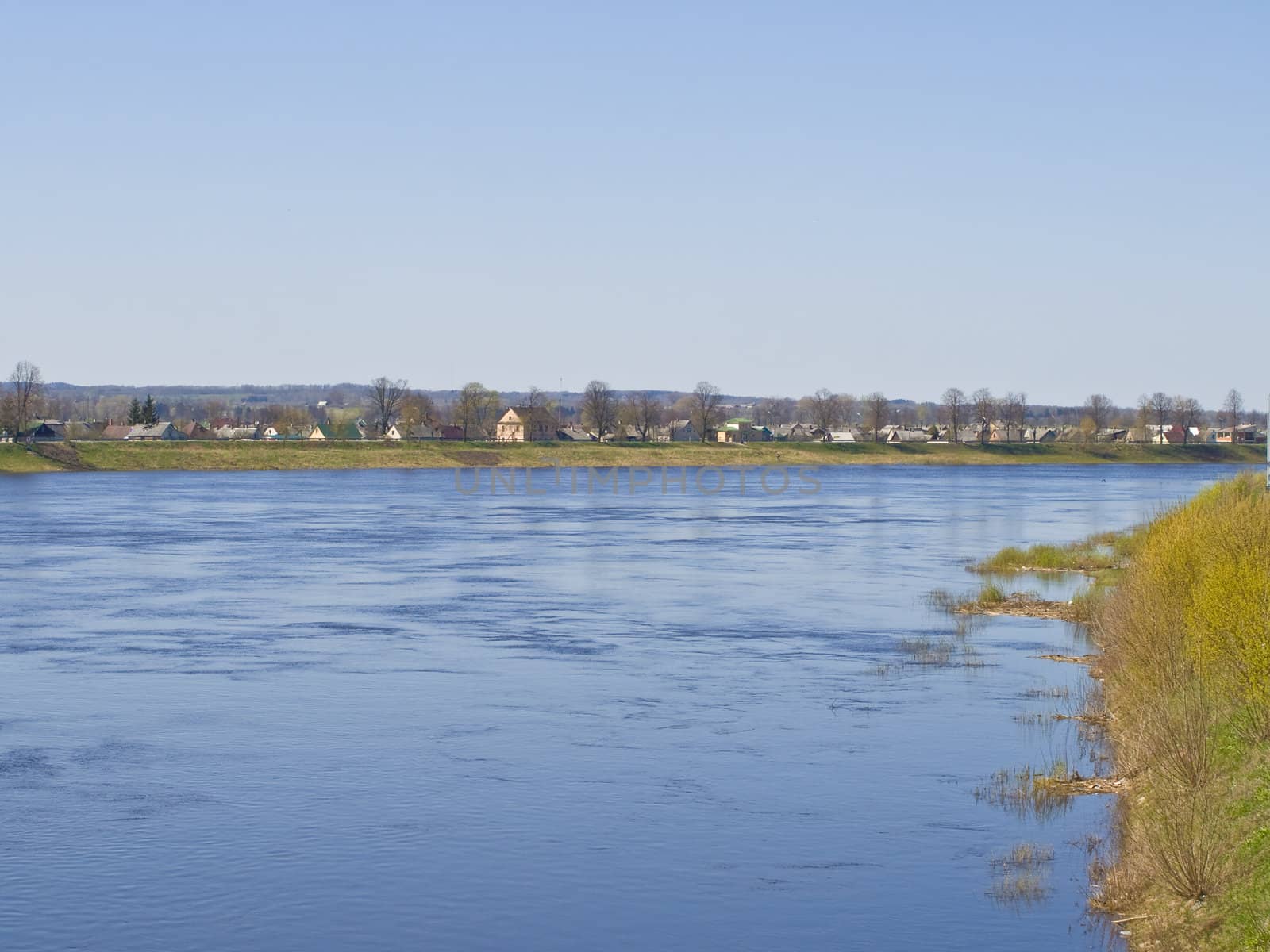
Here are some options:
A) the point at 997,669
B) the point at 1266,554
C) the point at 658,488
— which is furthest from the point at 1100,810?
the point at 658,488

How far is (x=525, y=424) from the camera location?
566ft

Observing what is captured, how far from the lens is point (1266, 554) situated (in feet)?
60.5

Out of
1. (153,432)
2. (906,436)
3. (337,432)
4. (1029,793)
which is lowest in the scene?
(1029,793)

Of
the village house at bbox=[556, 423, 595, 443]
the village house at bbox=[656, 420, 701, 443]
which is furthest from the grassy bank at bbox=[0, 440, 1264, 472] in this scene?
the village house at bbox=[656, 420, 701, 443]

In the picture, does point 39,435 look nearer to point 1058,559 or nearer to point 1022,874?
point 1058,559

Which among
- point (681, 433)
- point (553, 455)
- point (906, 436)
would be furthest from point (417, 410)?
point (906, 436)

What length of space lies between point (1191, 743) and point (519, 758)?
31.0 ft

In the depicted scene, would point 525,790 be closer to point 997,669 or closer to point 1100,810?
point 1100,810

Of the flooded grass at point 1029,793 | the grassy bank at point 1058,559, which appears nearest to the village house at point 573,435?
the grassy bank at point 1058,559

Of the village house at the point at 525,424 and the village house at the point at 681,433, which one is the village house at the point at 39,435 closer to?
the village house at the point at 525,424

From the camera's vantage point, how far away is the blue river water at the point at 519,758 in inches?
614

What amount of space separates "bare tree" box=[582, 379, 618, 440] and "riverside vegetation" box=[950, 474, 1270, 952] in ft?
485

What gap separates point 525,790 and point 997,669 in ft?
39.5

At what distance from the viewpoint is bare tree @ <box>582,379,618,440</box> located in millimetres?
173000
